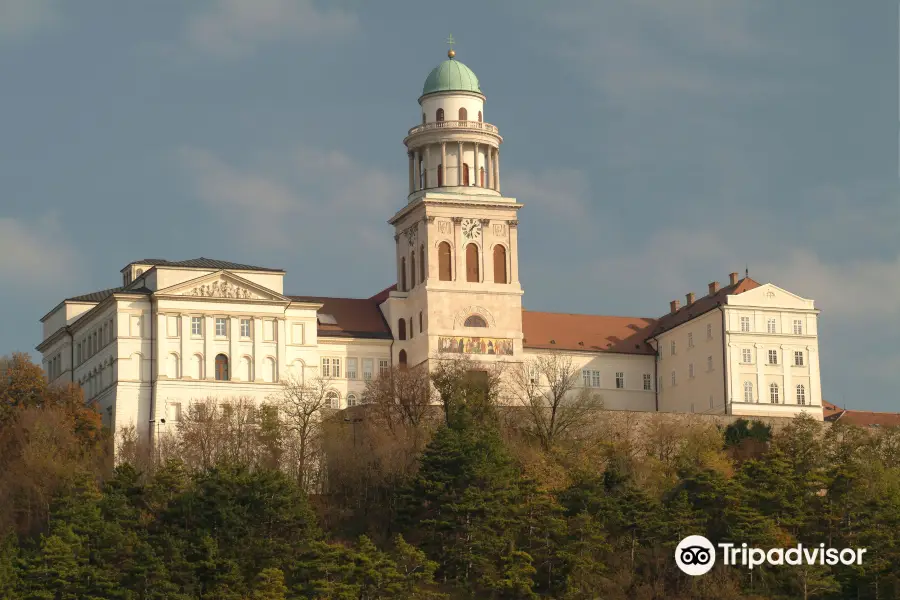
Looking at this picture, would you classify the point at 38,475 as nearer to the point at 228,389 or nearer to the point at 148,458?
the point at 148,458

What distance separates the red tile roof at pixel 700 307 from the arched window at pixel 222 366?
24637mm

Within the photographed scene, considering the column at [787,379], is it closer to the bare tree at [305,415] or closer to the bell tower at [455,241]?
the bell tower at [455,241]

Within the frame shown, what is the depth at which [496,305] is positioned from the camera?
388 ft

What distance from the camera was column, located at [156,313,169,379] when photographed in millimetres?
111000

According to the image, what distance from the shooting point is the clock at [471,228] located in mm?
118812

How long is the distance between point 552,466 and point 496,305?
17.4m

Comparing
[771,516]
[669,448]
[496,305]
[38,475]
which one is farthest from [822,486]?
[38,475]

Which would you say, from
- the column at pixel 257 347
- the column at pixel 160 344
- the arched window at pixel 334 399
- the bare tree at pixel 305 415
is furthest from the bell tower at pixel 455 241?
the column at pixel 160 344

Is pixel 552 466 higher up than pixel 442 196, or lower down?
lower down

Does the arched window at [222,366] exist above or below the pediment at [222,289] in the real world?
below

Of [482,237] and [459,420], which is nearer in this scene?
[459,420]

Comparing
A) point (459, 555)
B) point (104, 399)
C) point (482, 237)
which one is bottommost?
point (459, 555)

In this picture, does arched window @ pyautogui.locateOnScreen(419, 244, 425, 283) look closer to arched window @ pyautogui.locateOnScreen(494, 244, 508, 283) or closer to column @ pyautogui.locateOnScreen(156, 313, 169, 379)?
arched window @ pyautogui.locateOnScreen(494, 244, 508, 283)

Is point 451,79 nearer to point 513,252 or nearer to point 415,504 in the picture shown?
point 513,252
